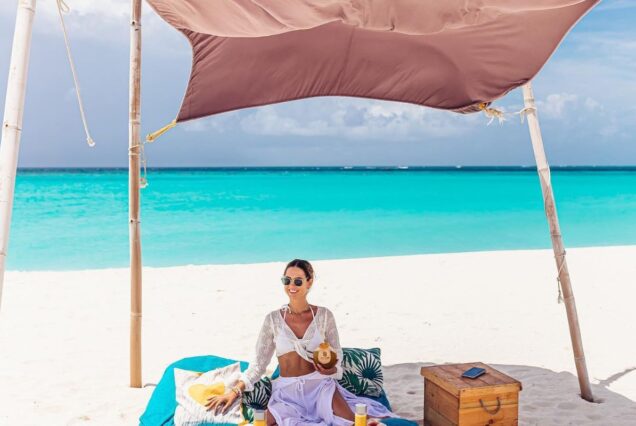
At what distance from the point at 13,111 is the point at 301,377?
6.24ft

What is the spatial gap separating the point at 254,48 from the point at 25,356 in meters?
3.24

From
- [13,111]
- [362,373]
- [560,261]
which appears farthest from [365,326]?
[13,111]

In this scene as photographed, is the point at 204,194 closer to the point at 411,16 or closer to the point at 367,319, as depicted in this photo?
the point at 367,319

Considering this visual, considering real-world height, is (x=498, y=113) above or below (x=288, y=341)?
above

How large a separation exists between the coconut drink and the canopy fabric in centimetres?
173

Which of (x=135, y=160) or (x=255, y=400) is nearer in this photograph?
(x=255, y=400)

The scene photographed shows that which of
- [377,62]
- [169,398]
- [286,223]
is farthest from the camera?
[286,223]

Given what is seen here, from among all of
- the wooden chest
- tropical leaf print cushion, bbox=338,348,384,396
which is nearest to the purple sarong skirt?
the wooden chest

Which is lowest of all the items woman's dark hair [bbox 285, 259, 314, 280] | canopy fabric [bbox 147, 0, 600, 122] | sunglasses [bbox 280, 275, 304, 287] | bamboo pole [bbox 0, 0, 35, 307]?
sunglasses [bbox 280, 275, 304, 287]

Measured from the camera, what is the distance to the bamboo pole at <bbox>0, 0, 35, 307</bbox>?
2.43 meters

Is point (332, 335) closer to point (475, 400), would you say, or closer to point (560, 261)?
point (475, 400)

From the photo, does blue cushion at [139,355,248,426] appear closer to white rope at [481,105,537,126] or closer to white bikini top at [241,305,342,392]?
white bikini top at [241,305,342,392]

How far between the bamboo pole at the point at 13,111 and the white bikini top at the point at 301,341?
1.46 meters

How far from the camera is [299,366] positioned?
11.1 ft
